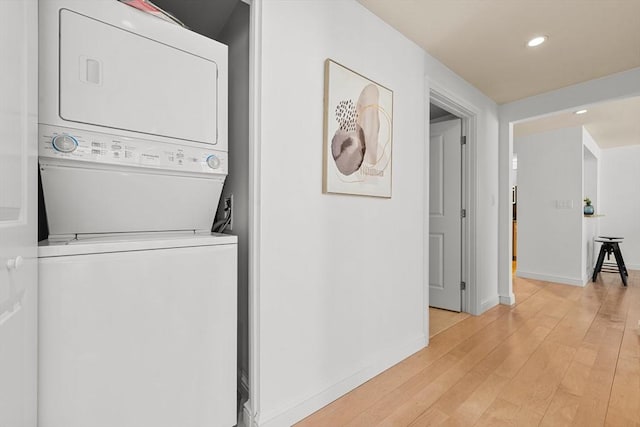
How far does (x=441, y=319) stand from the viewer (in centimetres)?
308

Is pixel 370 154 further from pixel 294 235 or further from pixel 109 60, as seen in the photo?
pixel 109 60

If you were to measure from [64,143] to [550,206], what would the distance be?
19.0 feet

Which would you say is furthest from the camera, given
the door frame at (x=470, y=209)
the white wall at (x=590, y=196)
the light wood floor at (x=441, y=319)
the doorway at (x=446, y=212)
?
the white wall at (x=590, y=196)

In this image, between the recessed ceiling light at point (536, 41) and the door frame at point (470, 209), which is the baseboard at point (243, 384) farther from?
the recessed ceiling light at point (536, 41)

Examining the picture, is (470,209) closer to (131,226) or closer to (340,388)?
(340,388)

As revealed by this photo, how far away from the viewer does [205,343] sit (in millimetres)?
1232

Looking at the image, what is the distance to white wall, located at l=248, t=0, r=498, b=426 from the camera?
146 cm

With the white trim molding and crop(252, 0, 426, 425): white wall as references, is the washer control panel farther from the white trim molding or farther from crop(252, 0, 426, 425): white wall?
crop(252, 0, 426, 425): white wall

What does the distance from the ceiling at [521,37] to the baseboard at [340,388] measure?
87.3 inches

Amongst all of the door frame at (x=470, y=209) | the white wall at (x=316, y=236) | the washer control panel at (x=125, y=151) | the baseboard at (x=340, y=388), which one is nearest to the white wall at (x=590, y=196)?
the door frame at (x=470, y=209)

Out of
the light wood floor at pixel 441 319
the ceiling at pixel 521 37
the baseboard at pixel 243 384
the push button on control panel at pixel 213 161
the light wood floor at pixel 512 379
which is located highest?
the ceiling at pixel 521 37

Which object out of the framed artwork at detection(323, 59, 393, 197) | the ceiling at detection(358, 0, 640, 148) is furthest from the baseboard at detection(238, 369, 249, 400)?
the ceiling at detection(358, 0, 640, 148)

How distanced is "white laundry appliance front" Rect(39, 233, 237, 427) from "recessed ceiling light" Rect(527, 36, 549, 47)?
260cm

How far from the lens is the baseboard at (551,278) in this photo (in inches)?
174
